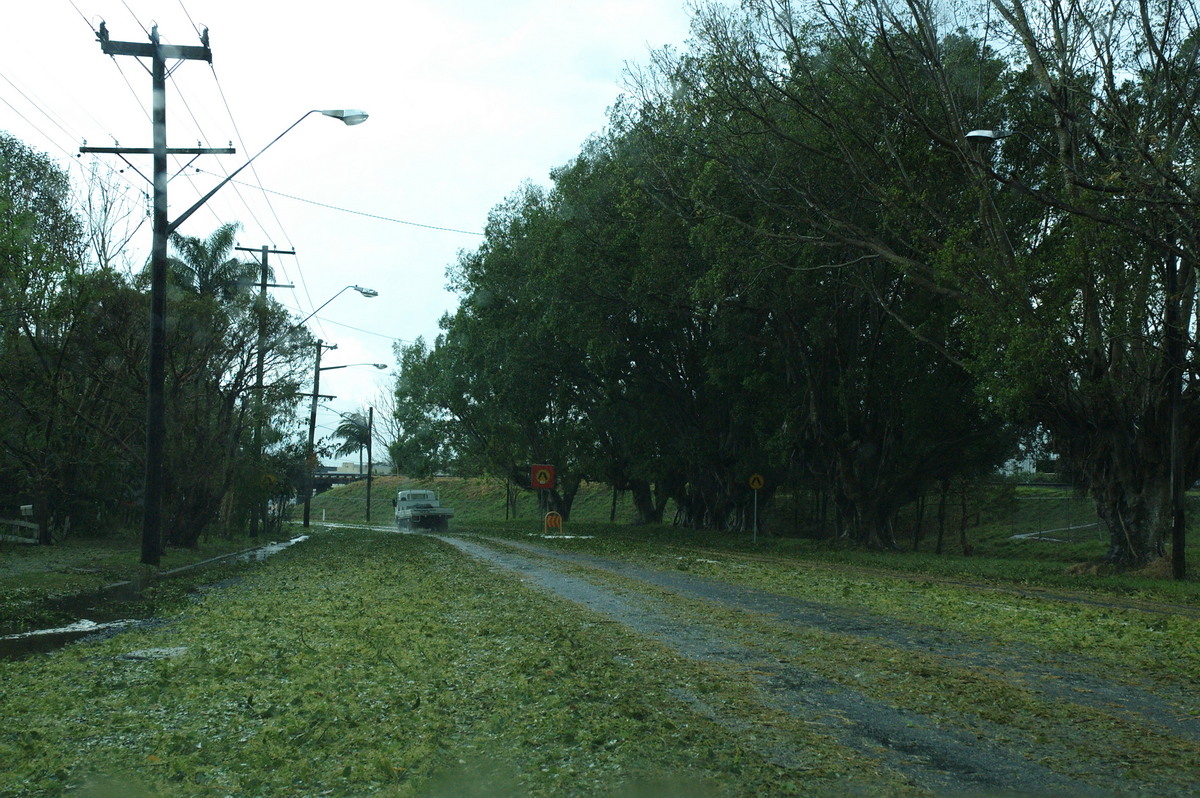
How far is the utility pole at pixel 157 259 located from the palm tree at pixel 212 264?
2151 centimetres

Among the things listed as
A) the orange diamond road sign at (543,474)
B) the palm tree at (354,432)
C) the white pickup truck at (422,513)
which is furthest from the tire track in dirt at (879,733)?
the palm tree at (354,432)

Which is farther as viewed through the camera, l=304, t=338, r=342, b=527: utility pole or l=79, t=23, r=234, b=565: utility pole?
l=304, t=338, r=342, b=527: utility pole

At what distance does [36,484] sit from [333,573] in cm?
1188

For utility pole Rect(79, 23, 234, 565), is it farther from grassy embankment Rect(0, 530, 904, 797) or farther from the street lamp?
grassy embankment Rect(0, 530, 904, 797)

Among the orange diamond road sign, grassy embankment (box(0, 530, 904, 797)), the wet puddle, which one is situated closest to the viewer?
grassy embankment (box(0, 530, 904, 797))

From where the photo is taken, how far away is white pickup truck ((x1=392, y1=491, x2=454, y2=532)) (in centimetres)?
5714

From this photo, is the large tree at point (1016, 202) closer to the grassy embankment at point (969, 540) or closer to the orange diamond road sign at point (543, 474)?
the grassy embankment at point (969, 540)

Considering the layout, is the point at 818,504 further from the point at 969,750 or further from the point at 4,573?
the point at 969,750

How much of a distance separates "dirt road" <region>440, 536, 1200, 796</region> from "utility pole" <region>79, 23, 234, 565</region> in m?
12.1

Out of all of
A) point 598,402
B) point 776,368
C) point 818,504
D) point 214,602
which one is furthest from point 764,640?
point 818,504

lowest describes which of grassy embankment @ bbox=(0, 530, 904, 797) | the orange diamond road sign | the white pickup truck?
the white pickup truck

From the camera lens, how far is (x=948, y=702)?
7.25 meters

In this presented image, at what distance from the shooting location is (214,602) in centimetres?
1400

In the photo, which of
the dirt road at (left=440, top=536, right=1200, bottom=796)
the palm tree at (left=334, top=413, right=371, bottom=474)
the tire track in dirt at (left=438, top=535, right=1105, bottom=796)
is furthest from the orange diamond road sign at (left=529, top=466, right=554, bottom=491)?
the palm tree at (left=334, top=413, right=371, bottom=474)
